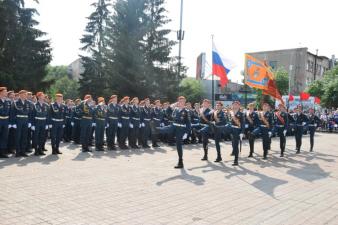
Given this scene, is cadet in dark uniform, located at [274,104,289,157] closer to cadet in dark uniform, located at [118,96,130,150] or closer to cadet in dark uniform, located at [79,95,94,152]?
cadet in dark uniform, located at [118,96,130,150]

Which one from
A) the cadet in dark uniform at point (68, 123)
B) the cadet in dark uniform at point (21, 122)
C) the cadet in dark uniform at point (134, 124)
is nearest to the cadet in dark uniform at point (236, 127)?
the cadet in dark uniform at point (134, 124)

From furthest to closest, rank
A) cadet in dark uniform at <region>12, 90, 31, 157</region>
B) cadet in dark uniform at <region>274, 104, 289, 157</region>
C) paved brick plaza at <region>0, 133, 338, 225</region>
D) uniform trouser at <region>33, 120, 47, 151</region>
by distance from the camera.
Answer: cadet in dark uniform at <region>274, 104, 289, 157</region> < uniform trouser at <region>33, 120, 47, 151</region> < cadet in dark uniform at <region>12, 90, 31, 157</region> < paved brick plaza at <region>0, 133, 338, 225</region>

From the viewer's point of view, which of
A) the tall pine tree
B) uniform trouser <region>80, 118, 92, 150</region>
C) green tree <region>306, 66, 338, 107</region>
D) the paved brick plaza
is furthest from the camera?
green tree <region>306, 66, 338, 107</region>

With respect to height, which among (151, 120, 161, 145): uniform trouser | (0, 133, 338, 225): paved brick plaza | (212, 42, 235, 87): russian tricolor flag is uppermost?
(212, 42, 235, 87): russian tricolor flag

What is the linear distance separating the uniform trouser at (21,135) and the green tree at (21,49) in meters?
13.5

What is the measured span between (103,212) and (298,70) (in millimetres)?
62458

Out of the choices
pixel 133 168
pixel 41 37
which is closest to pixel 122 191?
pixel 133 168

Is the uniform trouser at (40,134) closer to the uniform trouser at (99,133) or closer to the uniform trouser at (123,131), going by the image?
the uniform trouser at (99,133)

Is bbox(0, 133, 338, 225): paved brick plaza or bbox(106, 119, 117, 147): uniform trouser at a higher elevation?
bbox(106, 119, 117, 147): uniform trouser

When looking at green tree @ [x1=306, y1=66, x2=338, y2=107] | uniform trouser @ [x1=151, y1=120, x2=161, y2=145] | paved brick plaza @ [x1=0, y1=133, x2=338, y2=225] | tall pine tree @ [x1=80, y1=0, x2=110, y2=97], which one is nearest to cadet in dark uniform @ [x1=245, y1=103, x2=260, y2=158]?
paved brick plaza @ [x1=0, y1=133, x2=338, y2=225]

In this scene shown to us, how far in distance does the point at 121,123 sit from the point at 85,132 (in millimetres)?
1698

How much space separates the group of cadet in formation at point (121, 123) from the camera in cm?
1177

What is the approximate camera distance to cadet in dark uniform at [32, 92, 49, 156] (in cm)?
1248

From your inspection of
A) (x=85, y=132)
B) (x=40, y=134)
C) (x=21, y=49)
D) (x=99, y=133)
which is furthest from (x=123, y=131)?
(x=21, y=49)
